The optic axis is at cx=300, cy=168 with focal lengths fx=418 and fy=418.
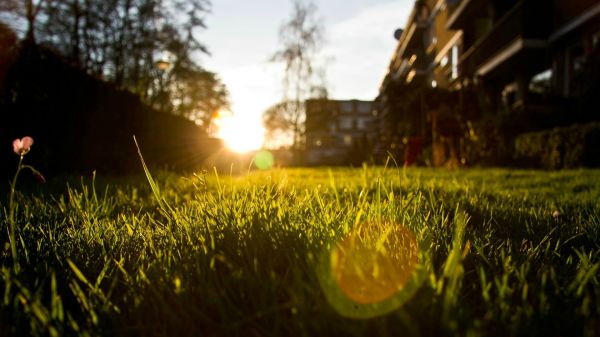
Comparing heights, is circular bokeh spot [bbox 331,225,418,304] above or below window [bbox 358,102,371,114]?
below

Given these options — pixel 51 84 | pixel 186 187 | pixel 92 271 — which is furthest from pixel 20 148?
pixel 51 84

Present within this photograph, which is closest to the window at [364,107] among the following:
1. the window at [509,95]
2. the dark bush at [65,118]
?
the window at [509,95]

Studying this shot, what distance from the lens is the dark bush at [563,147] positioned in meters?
7.35

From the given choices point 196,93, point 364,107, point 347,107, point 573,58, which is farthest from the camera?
point 364,107

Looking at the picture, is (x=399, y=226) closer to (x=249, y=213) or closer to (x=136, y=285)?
(x=249, y=213)

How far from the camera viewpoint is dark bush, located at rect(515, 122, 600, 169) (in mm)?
7348

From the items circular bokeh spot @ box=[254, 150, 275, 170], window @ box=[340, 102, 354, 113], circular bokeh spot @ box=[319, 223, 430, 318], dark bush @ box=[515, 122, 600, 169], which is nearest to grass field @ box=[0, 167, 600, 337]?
circular bokeh spot @ box=[319, 223, 430, 318]

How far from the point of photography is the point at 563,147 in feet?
26.3

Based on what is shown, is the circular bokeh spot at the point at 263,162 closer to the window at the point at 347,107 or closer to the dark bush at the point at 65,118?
the dark bush at the point at 65,118

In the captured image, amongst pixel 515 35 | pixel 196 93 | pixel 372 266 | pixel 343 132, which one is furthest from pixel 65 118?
pixel 343 132

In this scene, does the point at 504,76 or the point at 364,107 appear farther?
the point at 364,107

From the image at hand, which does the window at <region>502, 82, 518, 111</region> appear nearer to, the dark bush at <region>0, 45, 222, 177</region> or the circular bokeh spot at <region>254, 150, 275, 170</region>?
the circular bokeh spot at <region>254, 150, 275, 170</region>

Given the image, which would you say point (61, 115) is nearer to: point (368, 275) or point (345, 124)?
point (368, 275)

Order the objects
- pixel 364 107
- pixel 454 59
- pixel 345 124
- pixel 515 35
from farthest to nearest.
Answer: pixel 364 107, pixel 345 124, pixel 454 59, pixel 515 35
